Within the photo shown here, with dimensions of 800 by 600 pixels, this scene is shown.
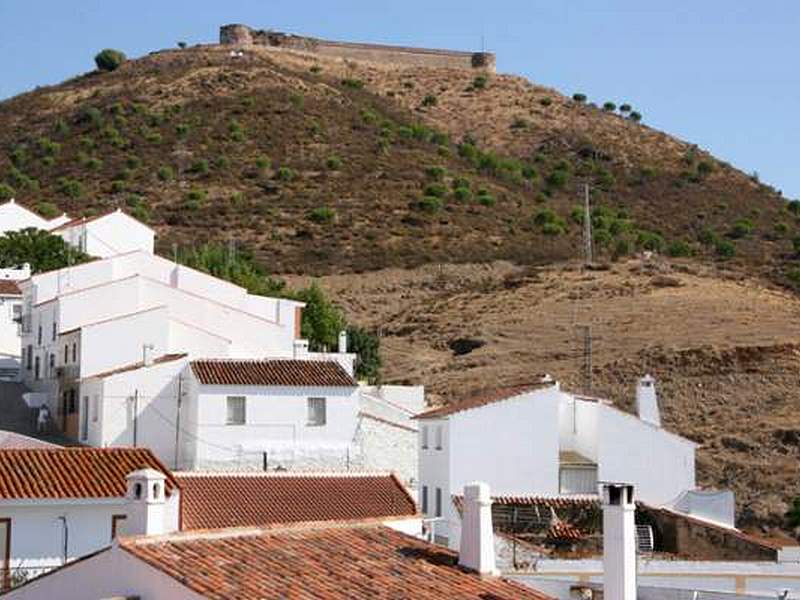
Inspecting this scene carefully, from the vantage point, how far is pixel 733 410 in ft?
199

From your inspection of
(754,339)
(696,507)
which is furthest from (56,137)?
(696,507)

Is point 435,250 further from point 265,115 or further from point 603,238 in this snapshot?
point 265,115

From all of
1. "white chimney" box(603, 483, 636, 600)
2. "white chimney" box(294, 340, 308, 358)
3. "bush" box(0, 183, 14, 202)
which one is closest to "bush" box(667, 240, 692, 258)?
"bush" box(0, 183, 14, 202)

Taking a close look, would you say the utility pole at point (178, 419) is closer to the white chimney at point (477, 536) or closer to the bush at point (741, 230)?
the white chimney at point (477, 536)

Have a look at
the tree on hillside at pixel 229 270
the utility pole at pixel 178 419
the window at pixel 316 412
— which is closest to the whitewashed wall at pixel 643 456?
the window at pixel 316 412

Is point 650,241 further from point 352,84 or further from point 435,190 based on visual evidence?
point 352,84

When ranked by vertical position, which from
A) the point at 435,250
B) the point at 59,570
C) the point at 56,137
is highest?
the point at 56,137

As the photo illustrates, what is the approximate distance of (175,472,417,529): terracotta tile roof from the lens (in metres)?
32.4

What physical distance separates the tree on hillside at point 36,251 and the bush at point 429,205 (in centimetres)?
4007

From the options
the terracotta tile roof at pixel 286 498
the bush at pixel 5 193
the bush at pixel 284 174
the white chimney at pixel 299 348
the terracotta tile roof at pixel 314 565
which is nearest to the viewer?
the terracotta tile roof at pixel 314 565

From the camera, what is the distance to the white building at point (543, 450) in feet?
Answer: 140

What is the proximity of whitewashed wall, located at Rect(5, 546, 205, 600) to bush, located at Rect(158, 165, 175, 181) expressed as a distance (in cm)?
9264

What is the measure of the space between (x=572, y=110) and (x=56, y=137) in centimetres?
4442

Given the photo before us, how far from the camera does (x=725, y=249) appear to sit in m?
105
